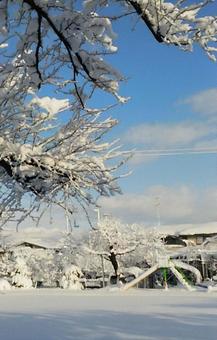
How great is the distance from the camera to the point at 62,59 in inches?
153

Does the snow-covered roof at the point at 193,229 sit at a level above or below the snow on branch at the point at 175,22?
above

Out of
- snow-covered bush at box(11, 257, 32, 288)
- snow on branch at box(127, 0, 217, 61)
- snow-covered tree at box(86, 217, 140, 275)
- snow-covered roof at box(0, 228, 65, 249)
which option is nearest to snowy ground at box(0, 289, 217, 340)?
snow on branch at box(127, 0, 217, 61)

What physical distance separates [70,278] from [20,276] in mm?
3851

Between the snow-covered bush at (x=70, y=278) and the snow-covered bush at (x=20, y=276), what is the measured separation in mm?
2584

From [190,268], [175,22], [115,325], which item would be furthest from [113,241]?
[175,22]

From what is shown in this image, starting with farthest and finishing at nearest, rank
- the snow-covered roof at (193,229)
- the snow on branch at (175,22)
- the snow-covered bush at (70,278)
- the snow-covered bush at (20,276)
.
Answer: the snow-covered roof at (193,229), the snow-covered bush at (20,276), the snow-covered bush at (70,278), the snow on branch at (175,22)

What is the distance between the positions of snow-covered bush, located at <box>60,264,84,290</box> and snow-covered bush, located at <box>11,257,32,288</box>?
8.48ft

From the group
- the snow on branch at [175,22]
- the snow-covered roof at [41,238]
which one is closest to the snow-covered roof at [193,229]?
the snow-covered roof at [41,238]

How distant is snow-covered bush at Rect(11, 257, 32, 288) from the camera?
36.5m

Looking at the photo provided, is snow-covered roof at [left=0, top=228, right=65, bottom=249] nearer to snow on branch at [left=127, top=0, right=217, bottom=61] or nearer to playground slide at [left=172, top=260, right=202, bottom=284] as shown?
playground slide at [left=172, top=260, right=202, bottom=284]

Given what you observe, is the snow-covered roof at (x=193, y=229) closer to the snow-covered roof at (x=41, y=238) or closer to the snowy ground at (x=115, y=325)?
the snow-covered roof at (x=41, y=238)

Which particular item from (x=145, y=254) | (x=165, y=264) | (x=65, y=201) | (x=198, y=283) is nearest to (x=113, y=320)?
(x=65, y=201)

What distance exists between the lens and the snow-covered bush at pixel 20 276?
36.5 meters

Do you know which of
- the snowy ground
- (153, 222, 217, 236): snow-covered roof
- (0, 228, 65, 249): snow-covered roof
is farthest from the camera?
(153, 222, 217, 236): snow-covered roof
